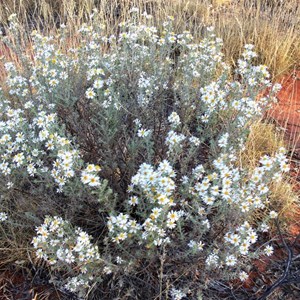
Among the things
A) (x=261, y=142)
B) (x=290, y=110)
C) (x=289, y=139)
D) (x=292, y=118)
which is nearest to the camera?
(x=261, y=142)

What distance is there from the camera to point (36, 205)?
8.57 ft

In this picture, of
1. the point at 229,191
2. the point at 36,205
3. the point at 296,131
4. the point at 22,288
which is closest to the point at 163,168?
the point at 229,191

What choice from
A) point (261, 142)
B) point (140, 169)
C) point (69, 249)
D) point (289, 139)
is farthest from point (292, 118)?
point (69, 249)

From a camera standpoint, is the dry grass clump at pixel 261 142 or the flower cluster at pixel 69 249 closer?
the flower cluster at pixel 69 249

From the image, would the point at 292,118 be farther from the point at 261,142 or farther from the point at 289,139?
the point at 261,142

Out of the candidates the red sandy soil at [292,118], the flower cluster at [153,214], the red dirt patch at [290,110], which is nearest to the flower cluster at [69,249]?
the flower cluster at [153,214]

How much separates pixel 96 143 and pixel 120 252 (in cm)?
76

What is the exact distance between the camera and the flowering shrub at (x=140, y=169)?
198cm

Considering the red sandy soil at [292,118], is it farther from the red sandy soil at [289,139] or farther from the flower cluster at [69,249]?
the flower cluster at [69,249]

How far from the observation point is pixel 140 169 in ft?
6.59

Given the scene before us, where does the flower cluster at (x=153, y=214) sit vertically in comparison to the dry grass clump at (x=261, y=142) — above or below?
above

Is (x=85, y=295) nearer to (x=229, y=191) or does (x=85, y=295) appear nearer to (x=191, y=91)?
(x=229, y=191)

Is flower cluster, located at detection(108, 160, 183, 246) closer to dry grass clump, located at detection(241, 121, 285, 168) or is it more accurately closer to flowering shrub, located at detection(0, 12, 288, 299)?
flowering shrub, located at detection(0, 12, 288, 299)

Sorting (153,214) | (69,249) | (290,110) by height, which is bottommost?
(290,110)
